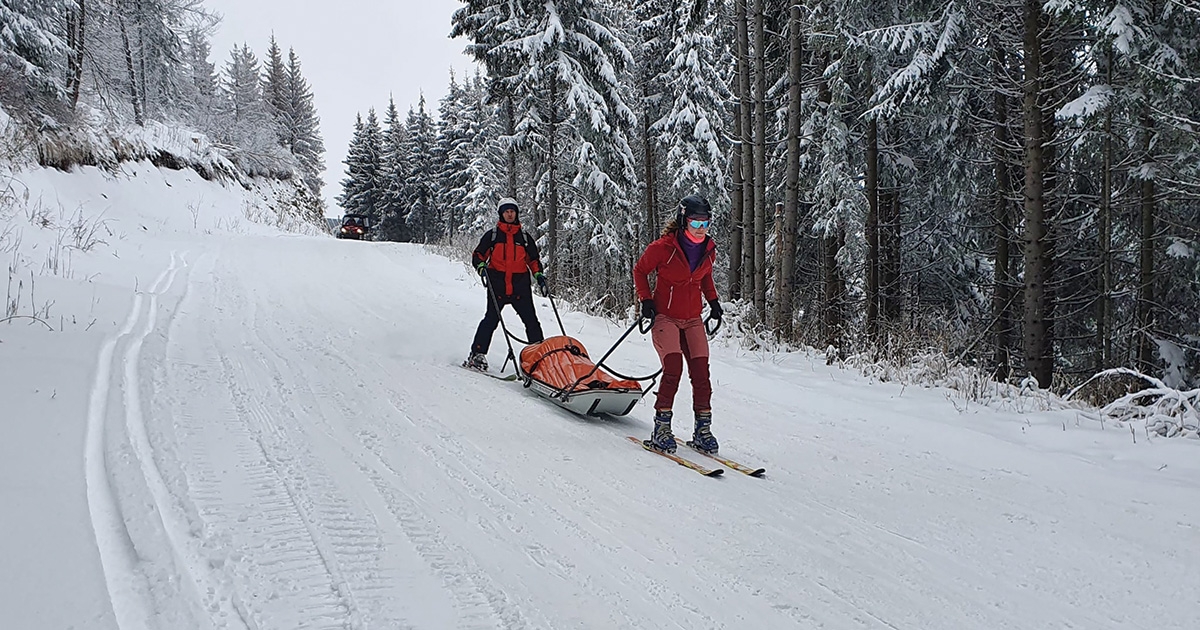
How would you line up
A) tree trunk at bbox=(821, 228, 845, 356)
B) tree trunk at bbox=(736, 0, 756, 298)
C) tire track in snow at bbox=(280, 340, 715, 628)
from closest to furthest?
tire track in snow at bbox=(280, 340, 715, 628), tree trunk at bbox=(736, 0, 756, 298), tree trunk at bbox=(821, 228, 845, 356)

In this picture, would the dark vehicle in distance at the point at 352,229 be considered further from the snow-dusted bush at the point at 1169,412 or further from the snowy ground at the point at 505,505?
the snow-dusted bush at the point at 1169,412

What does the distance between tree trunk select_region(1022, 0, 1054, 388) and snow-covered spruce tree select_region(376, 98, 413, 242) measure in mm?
51186

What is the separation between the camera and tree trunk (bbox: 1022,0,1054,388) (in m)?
9.89

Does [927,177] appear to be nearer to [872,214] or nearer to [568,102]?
[872,214]

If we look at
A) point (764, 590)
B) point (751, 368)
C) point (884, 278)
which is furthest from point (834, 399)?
point (884, 278)

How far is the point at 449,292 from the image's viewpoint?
13.4m

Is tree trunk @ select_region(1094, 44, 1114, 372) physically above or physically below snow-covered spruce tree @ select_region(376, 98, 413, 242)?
below

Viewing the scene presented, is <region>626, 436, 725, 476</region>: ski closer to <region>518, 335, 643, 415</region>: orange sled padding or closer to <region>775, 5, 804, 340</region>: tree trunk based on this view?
<region>518, 335, 643, 415</region>: orange sled padding

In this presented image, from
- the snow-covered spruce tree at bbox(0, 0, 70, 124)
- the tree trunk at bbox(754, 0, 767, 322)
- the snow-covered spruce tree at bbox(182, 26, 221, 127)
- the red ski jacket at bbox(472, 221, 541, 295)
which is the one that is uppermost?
the snow-covered spruce tree at bbox(182, 26, 221, 127)

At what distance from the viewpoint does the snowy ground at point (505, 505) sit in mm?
2762

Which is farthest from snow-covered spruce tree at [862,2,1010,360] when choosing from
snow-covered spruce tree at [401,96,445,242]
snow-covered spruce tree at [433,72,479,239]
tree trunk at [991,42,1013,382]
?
snow-covered spruce tree at [401,96,445,242]

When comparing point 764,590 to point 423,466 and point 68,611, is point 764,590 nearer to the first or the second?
point 423,466

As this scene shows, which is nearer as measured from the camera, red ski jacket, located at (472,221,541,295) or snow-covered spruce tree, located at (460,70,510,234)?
red ski jacket, located at (472,221,541,295)

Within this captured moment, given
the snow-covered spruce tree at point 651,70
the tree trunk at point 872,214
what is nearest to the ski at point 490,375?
the tree trunk at point 872,214
